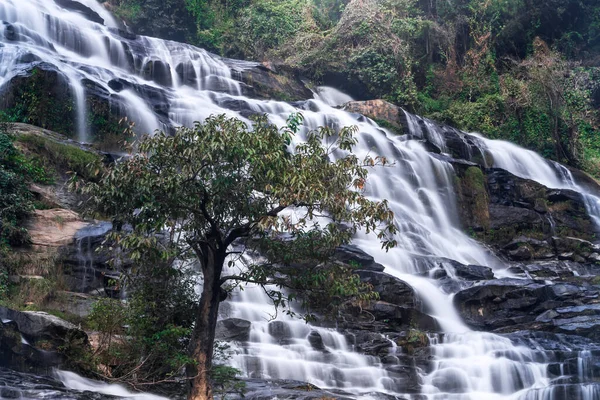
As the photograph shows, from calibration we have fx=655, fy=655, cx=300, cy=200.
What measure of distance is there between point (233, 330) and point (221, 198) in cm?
519

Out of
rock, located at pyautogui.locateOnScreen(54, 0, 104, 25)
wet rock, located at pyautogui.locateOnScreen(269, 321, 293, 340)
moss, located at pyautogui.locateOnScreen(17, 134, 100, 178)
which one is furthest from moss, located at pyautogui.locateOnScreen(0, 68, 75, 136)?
rock, located at pyautogui.locateOnScreen(54, 0, 104, 25)

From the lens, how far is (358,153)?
27062mm

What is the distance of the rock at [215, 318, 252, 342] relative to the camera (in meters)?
14.4

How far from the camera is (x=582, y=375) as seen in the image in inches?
591

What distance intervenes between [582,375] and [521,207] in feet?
43.6

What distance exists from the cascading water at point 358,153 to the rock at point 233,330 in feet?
0.66

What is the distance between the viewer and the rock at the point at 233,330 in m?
14.4

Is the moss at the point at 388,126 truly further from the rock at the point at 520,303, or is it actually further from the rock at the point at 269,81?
the rock at the point at 520,303

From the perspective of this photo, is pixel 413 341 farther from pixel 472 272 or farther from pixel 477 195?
pixel 477 195

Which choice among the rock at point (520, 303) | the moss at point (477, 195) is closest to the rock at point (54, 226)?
the rock at point (520, 303)

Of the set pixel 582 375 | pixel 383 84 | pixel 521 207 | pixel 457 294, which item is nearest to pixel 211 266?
pixel 582 375

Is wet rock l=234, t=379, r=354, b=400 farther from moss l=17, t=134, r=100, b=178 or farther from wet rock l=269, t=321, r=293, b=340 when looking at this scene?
moss l=17, t=134, r=100, b=178

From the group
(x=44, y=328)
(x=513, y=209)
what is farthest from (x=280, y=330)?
(x=513, y=209)

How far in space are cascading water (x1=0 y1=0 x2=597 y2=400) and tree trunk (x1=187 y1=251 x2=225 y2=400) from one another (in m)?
3.36
